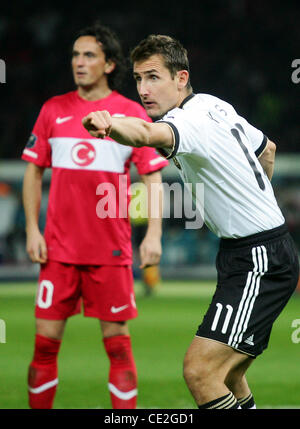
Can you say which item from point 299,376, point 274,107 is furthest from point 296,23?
point 299,376

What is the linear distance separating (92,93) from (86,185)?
565 mm

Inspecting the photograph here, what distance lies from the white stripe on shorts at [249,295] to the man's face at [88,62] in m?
1.61

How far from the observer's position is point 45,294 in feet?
14.2

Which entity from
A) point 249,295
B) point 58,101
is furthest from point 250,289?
point 58,101

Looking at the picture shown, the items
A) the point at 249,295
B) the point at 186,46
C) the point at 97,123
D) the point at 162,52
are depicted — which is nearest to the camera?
the point at 97,123

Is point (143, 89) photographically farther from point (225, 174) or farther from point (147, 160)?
point (147, 160)

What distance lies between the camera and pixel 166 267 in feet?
58.0

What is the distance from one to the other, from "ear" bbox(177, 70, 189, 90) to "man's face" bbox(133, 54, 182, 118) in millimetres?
45

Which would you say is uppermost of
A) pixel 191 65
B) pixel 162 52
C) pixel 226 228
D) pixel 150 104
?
pixel 191 65

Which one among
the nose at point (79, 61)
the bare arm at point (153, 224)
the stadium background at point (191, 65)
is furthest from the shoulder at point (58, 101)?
the stadium background at point (191, 65)

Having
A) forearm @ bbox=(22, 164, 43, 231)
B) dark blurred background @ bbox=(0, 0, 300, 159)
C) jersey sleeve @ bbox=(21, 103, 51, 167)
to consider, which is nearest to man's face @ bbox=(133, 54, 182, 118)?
jersey sleeve @ bbox=(21, 103, 51, 167)

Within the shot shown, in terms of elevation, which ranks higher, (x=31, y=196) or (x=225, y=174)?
(x=225, y=174)

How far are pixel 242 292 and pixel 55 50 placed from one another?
1871 cm
